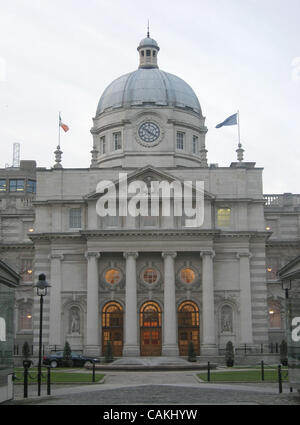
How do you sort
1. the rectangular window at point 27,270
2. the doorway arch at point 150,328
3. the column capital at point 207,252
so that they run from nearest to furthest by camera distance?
the column capital at point 207,252 < the doorway arch at point 150,328 < the rectangular window at point 27,270

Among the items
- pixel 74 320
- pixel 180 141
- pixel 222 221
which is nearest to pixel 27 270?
pixel 74 320

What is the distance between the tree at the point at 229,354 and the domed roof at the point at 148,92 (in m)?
28.0

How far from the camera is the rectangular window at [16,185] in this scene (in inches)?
4956

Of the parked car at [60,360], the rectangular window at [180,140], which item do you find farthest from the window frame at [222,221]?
the parked car at [60,360]

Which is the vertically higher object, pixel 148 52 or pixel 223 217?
pixel 148 52

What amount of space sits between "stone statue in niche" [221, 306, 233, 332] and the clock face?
19360mm

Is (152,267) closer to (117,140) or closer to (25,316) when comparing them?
(25,316)

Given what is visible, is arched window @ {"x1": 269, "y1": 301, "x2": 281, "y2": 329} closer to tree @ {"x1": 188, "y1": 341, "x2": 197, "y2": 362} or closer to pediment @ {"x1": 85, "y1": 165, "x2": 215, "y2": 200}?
tree @ {"x1": 188, "y1": 341, "x2": 197, "y2": 362}

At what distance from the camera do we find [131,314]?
59.3m

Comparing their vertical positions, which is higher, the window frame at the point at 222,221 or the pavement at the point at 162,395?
the window frame at the point at 222,221

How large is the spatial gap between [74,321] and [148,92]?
26.0 m

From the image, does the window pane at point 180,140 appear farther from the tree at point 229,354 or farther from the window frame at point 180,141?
the tree at point 229,354

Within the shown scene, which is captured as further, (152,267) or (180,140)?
(180,140)
